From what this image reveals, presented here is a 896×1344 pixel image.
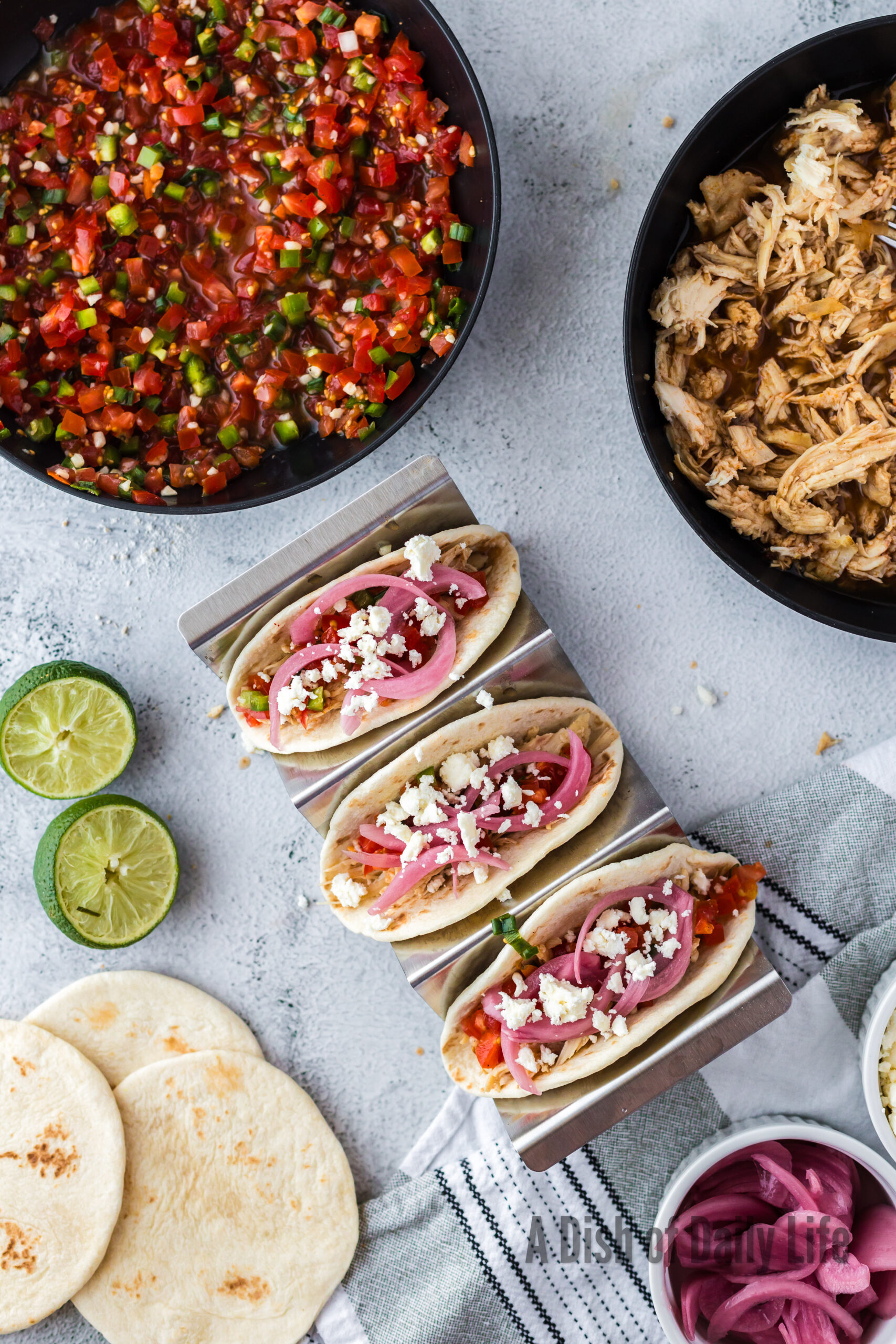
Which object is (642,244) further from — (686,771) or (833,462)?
(686,771)

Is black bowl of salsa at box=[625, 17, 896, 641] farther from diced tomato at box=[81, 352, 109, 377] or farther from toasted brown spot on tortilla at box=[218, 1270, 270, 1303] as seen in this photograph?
toasted brown spot on tortilla at box=[218, 1270, 270, 1303]

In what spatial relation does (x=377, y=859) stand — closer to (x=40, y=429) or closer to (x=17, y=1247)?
(x=40, y=429)

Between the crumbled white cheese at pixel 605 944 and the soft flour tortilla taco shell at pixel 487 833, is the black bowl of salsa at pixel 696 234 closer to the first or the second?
the soft flour tortilla taco shell at pixel 487 833

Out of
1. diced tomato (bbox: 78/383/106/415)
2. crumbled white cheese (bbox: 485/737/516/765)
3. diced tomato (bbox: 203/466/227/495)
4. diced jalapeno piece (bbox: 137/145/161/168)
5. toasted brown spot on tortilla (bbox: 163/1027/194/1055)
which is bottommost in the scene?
toasted brown spot on tortilla (bbox: 163/1027/194/1055)

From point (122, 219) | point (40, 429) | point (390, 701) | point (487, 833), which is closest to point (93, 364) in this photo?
point (40, 429)

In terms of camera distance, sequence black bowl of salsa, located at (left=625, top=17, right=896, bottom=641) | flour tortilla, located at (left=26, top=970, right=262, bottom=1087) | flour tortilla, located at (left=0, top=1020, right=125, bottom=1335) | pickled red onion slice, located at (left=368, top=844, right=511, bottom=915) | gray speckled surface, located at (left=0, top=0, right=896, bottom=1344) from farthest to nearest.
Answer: flour tortilla, located at (left=26, top=970, right=262, bottom=1087) < flour tortilla, located at (left=0, top=1020, right=125, bottom=1335) < gray speckled surface, located at (left=0, top=0, right=896, bottom=1344) < pickled red onion slice, located at (left=368, top=844, right=511, bottom=915) < black bowl of salsa, located at (left=625, top=17, right=896, bottom=641)

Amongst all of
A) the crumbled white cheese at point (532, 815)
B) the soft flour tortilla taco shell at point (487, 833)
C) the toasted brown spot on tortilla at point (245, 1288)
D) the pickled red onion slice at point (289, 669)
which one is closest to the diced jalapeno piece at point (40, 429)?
the pickled red onion slice at point (289, 669)

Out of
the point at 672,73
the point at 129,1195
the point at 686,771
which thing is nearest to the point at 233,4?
the point at 672,73

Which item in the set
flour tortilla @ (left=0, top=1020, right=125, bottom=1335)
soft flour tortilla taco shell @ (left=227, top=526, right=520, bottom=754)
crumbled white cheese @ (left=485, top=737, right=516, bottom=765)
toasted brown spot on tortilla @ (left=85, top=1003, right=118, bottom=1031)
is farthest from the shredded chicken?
flour tortilla @ (left=0, top=1020, right=125, bottom=1335)
